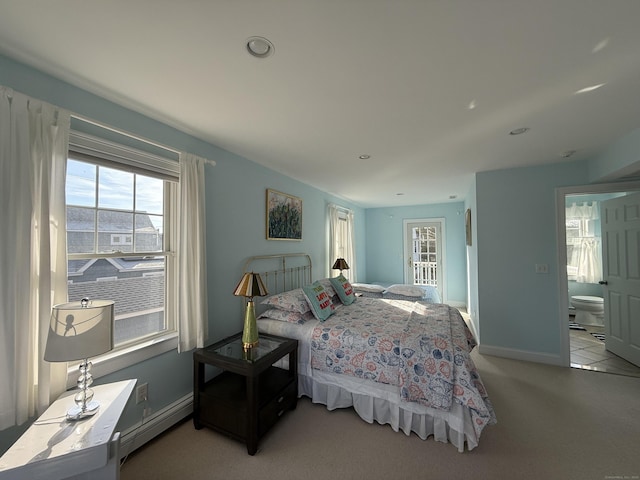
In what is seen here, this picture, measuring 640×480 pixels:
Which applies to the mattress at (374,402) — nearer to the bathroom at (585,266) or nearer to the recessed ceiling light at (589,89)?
the recessed ceiling light at (589,89)

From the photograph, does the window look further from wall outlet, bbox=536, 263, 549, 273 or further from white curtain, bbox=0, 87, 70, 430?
wall outlet, bbox=536, 263, 549, 273

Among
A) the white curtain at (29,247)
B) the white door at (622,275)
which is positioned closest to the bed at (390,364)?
the white curtain at (29,247)

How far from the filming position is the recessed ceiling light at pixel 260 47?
1232mm

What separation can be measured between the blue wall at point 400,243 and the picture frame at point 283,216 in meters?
3.27

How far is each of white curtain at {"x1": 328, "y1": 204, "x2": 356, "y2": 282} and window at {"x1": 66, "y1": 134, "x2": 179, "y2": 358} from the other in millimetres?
2870

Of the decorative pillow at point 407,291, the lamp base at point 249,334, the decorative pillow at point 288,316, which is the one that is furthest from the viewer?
the decorative pillow at point 407,291

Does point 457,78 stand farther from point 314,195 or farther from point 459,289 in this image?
point 459,289

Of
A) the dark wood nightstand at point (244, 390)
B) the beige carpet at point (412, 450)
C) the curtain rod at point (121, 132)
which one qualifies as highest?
the curtain rod at point (121, 132)

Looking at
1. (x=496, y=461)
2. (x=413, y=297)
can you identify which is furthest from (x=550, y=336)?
(x=496, y=461)

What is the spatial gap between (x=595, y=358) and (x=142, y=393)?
16.7 ft

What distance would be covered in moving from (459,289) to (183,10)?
641 cm

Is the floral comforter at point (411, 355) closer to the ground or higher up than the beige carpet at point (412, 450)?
higher up

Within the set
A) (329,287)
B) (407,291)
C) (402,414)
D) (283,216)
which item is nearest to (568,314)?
(407,291)

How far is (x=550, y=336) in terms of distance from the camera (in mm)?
3156
